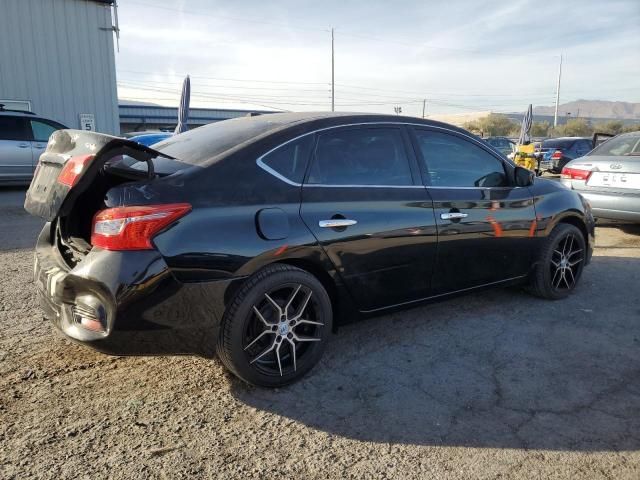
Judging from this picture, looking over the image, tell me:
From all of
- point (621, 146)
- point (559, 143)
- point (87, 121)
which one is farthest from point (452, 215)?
point (87, 121)

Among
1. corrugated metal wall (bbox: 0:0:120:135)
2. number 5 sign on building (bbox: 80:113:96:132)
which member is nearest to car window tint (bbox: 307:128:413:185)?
number 5 sign on building (bbox: 80:113:96:132)

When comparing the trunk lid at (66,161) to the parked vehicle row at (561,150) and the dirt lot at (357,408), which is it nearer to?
the dirt lot at (357,408)

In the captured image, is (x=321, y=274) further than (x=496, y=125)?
No

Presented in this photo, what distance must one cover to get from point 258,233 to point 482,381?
162 centimetres

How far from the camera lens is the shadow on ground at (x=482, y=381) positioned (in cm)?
256

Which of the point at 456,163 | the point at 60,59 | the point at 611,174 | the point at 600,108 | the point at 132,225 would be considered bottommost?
the point at 611,174

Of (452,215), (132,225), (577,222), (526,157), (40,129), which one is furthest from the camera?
(526,157)

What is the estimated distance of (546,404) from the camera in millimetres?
2799

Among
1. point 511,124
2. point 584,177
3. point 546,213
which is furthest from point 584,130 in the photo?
point 546,213

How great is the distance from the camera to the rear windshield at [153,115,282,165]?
2.91m

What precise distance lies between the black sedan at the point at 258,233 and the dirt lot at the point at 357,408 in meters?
0.31

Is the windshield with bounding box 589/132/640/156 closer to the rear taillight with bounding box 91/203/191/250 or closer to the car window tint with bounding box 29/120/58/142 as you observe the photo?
the rear taillight with bounding box 91/203/191/250

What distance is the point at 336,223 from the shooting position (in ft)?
9.87

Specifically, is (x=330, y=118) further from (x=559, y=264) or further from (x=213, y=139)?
(x=559, y=264)
